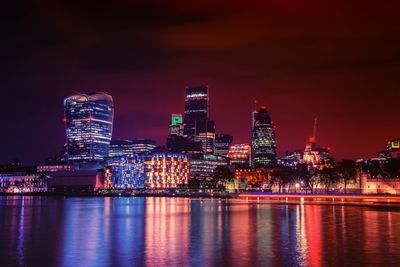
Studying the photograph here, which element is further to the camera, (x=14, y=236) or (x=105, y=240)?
(x=14, y=236)

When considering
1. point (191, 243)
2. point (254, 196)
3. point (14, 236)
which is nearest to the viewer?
point (191, 243)

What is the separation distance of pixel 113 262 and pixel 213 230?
20.7 metres

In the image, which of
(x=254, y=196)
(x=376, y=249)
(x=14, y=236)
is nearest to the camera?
(x=376, y=249)

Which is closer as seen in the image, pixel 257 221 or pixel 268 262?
pixel 268 262

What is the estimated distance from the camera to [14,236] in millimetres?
49156

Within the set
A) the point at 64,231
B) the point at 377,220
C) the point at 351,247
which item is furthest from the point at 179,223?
the point at 351,247

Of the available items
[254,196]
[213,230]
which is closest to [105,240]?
[213,230]

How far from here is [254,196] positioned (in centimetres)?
15625

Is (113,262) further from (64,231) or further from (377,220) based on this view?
(377,220)

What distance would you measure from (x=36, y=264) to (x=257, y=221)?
32554 millimetres

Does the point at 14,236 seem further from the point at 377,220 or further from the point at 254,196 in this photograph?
the point at 254,196

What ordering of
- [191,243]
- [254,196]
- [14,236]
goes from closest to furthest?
[191,243], [14,236], [254,196]

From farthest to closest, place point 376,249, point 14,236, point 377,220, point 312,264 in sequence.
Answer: point 377,220
point 14,236
point 376,249
point 312,264

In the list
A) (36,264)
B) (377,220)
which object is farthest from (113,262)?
(377,220)
